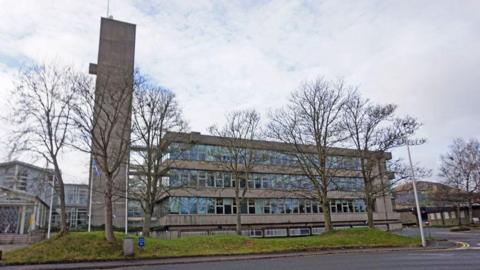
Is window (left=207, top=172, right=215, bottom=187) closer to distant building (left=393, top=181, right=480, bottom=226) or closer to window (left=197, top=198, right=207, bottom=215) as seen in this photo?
window (left=197, top=198, right=207, bottom=215)

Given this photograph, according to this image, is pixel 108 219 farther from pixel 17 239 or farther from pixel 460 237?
pixel 460 237

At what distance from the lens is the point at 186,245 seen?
24.0 metres

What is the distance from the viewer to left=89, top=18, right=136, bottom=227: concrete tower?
25422 millimetres

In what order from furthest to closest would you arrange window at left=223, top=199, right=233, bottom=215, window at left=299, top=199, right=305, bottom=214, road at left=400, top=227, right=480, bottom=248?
window at left=299, top=199, right=305, bottom=214
window at left=223, top=199, right=233, bottom=215
road at left=400, top=227, right=480, bottom=248

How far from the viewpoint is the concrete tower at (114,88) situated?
2542 centimetres

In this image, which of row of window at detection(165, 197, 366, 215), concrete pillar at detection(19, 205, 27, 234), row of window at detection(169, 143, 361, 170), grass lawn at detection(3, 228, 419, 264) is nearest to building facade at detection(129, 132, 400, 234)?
row of window at detection(165, 197, 366, 215)

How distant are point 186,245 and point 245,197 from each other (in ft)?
77.8

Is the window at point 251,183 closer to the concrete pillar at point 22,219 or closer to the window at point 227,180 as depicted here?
the window at point 227,180

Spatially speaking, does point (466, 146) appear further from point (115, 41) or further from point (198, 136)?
point (115, 41)

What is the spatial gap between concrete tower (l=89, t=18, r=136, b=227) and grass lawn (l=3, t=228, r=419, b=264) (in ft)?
21.5

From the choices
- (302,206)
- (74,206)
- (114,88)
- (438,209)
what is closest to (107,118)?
(114,88)

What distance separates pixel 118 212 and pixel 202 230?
15.8 metres

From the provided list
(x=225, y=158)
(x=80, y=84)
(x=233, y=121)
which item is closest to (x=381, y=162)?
(x=233, y=121)

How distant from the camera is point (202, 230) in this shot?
43719 millimetres
